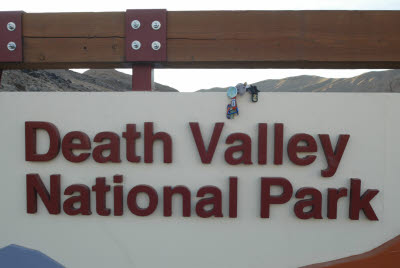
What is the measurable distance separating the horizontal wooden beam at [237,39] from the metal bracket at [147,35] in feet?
0.18

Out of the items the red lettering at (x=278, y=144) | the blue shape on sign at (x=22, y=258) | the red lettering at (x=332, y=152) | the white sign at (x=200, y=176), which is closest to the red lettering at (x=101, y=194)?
the white sign at (x=200, y=176)

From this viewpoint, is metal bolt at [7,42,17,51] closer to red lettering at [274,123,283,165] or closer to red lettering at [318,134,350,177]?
red lettering at [274,123,283,165]

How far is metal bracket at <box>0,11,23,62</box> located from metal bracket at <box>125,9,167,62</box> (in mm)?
810

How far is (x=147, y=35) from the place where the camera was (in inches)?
78.2

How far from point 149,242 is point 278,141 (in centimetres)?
121

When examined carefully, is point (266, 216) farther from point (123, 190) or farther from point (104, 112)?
point (104, 112)

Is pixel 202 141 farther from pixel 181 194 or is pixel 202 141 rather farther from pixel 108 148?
pixel 108 148

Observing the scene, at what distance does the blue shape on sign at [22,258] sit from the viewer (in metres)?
2.11

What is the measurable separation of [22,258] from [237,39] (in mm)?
2313

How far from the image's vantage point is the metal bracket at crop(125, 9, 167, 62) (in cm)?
198

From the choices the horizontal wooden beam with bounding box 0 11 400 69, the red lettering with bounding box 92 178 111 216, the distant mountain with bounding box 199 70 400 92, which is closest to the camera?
the horizontal wooden beam with bounding box 0 11 400 69

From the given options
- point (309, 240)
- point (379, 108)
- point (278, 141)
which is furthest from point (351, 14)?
point (309, 240)

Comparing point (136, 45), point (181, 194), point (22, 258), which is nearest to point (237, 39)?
point (136, 45)

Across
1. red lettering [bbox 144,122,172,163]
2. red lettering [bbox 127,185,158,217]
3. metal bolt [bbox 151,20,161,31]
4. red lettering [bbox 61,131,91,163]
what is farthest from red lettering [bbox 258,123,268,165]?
red lettering [bbox 61,131,91,163]
